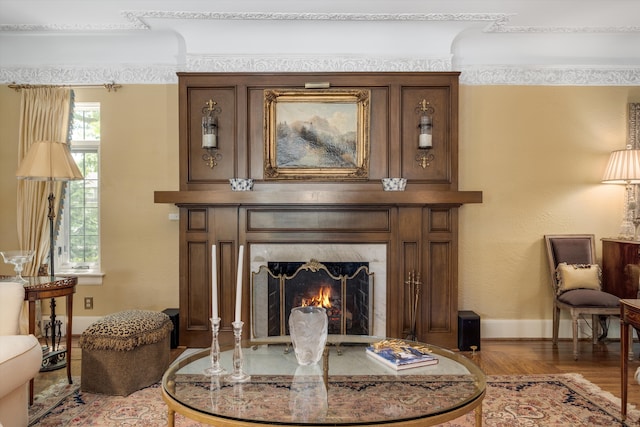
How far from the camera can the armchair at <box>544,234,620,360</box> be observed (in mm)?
3699

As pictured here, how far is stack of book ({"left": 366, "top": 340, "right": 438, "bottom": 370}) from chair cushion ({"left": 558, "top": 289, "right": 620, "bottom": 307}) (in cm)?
209

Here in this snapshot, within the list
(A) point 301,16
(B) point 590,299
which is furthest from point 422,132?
(B) point 590,299

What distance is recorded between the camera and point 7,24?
387cm

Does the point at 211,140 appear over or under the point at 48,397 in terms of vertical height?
over

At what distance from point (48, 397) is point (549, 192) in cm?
442

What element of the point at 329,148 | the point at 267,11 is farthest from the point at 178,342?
the point at 267,11

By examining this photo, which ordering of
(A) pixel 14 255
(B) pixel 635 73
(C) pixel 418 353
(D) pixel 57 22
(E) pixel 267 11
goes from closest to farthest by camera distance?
(C) pixel 418 353
(A) pixel 14 255
(E) pixel 267 11
(D) pixel 57 22
(B) pixel 635 73

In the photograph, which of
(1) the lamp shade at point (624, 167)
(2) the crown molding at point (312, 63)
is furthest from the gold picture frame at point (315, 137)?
(1) the lamp shade at point (624, 167)

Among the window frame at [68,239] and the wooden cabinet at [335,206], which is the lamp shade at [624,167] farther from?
the window frame at [68,239]

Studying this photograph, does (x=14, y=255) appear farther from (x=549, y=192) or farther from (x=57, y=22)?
(x=549, y=192)

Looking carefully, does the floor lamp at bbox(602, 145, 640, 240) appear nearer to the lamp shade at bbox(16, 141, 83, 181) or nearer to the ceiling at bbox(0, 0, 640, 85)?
the ceiling at bbox(0, 0, 640, 85)

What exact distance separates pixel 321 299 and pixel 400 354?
1837 mm

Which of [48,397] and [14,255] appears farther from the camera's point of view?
[14,255]

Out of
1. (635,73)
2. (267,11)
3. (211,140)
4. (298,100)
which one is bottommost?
(211,140)
